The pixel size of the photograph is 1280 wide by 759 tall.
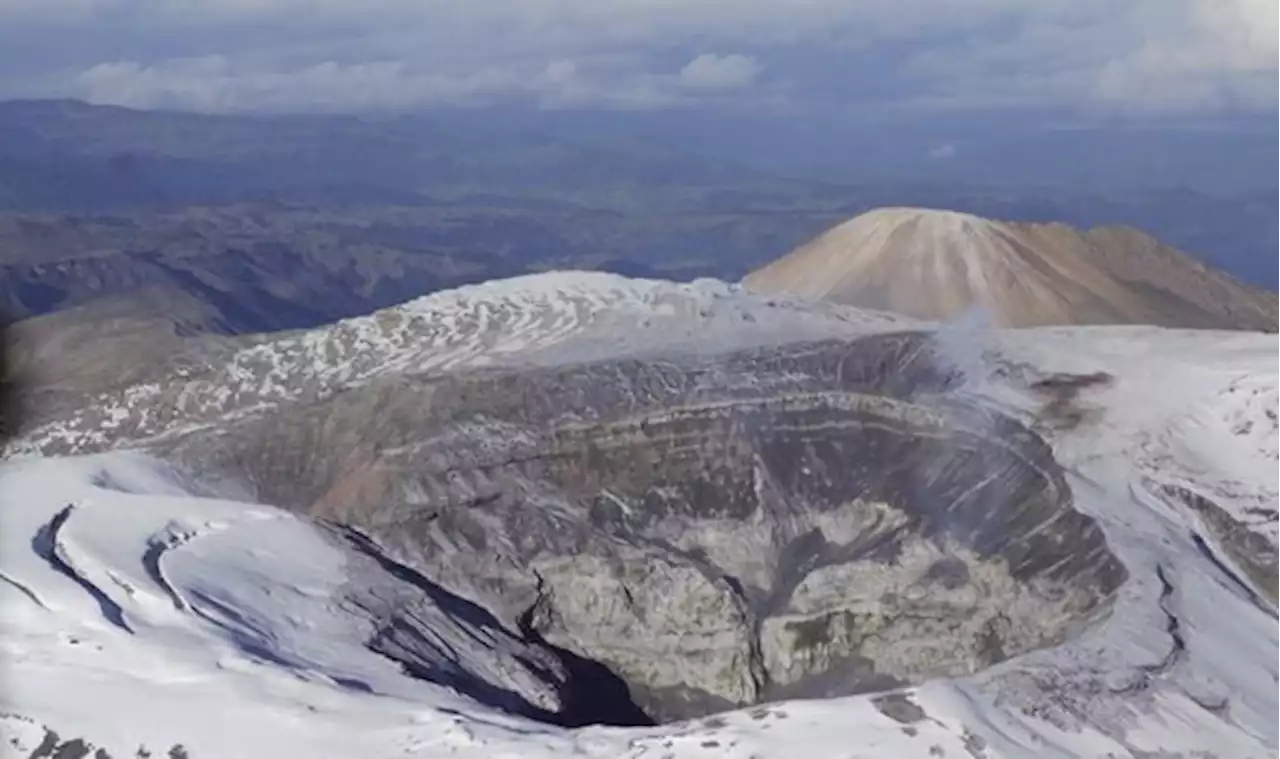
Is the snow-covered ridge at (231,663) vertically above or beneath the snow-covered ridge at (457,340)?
beneath

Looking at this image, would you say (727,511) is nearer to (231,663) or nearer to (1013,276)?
(231,663)

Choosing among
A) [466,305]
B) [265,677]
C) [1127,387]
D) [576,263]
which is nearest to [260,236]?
[576,263]

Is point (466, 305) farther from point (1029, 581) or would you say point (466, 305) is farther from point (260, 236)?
point (260, 236)

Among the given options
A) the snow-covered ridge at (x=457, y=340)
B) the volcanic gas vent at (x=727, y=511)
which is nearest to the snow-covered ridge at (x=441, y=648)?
the volcanic gas vent at (x=727, y=511)

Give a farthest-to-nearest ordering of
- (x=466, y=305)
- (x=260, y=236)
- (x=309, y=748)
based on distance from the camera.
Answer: (x=260, y=236)
(x=466, y=305)
(x=309, y=748)

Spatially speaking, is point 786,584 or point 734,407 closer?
point 786,584

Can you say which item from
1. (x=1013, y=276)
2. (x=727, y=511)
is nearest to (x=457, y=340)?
(x=727, y=511)

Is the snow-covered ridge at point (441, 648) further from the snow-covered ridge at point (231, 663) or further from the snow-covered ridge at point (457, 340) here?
the snow-covered ridge at point (457, 340)
